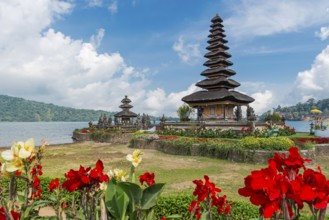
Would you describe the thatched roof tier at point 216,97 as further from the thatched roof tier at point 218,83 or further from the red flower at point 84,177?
the red flower at point 84,177

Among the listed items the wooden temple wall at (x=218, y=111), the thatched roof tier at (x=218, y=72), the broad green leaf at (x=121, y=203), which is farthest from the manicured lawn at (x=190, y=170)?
the thatched roof tier at (x=218, y=72)

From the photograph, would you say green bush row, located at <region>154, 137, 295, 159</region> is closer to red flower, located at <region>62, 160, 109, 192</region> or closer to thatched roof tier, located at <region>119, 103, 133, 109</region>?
red flower, located at <region>62, 160, 109, 192</region>

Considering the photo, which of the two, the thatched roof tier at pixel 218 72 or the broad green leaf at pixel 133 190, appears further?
the thatched roof tier at pixel 218 72

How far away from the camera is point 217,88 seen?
38.9 m

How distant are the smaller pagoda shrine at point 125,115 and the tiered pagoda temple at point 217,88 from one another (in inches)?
520

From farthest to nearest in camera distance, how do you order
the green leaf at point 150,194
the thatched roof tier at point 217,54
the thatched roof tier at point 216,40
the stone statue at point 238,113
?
the thatched roof tier at point 216,40
the thatched roof tier at point 217,54
the stone statue at point 238,113
the green leaf at point 150,194

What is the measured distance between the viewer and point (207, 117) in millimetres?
38188

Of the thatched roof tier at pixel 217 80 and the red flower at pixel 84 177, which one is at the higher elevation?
the thatched roof tier at pixel 217 80

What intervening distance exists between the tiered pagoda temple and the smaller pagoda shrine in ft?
43.3

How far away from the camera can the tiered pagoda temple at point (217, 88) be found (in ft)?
120

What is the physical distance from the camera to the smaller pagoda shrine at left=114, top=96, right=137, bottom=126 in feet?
159

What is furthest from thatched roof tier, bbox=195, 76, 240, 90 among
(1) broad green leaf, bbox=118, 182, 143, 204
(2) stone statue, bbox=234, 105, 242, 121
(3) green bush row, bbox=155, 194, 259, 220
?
(1) broad green leaf, bbox=118, 182, 143, 204

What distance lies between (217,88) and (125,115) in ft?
58.9

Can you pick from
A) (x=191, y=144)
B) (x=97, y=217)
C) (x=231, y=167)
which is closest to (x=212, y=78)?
→ (x=191, y=144)
